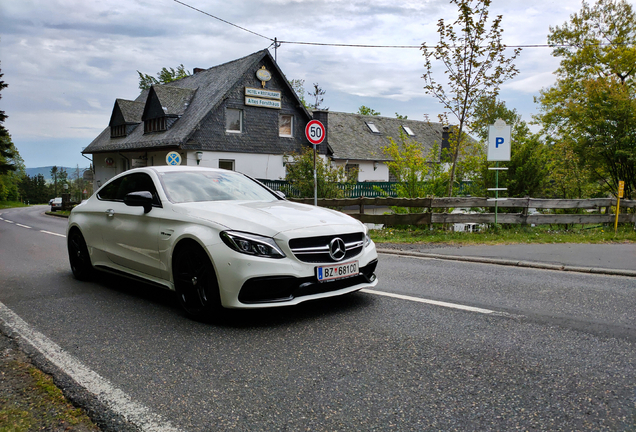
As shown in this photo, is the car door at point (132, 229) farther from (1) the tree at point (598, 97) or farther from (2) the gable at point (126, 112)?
(2) the gable at point (126, 112)

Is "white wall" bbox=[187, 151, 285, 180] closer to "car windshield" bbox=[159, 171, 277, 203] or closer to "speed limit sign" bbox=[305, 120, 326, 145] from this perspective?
"speed limit sign" bbox=[305, 120, 326, 145]

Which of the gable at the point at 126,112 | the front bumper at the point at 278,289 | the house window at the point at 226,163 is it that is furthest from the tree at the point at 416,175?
the gable at the point at 126,112

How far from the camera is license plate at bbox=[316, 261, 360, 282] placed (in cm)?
477

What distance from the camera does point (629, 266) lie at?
8258mm

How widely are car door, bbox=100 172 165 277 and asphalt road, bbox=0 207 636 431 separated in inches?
18.8

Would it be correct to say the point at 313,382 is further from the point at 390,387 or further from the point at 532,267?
the point at 532,267

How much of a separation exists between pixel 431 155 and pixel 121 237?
1104 centimetres

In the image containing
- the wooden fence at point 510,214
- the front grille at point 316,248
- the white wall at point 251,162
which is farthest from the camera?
the white wall at point 251,162

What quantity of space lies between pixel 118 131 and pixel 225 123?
40.2 feet

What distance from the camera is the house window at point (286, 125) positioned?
33.3 metres

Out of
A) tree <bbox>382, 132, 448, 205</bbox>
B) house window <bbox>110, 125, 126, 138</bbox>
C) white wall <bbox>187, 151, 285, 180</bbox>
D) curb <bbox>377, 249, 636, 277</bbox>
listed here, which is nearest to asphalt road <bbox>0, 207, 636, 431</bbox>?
curb <bbox>377, 249, 636, 277</bbox>

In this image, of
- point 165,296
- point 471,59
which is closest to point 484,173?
point 471,59

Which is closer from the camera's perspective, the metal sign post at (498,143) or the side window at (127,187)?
the side window at (127,187)

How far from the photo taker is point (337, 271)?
489 centimetres
